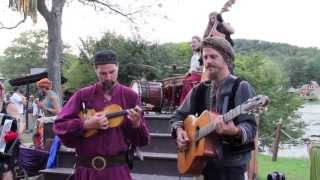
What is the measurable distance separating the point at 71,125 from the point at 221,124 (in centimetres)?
139

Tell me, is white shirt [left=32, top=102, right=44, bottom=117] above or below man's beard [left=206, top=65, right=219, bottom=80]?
below

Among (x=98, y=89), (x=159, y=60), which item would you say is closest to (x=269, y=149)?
(x=159, y=60)

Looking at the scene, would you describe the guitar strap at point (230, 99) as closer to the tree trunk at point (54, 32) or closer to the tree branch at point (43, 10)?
the tree trunk at point (54, 32)

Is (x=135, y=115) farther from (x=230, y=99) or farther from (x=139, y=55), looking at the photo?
(x=139, y=55)

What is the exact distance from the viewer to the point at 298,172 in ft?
32.7

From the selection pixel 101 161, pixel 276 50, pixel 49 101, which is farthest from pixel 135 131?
pixel 276 50

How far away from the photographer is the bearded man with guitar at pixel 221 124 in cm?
358

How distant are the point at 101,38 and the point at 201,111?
561 inches

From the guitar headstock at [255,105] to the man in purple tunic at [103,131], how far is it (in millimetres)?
1083

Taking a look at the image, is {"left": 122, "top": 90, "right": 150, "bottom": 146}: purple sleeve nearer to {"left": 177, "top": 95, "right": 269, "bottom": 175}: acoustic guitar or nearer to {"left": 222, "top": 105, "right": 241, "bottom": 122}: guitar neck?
{"left": 177, "top": 95, "right": 269, "bottom": 175}: acoustic guitar

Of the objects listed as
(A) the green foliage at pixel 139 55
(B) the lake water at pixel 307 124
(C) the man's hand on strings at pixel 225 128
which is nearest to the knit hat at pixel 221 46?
(C) the man's hand on strings at pixel 225 128

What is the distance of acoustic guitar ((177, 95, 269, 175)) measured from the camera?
3336 mm

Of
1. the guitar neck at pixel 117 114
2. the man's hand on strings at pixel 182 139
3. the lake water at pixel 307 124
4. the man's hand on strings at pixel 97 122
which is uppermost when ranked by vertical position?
the guitar neck at pixel 117 114

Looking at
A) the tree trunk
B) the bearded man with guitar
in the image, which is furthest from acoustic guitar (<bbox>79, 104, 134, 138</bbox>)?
the tree trunk
